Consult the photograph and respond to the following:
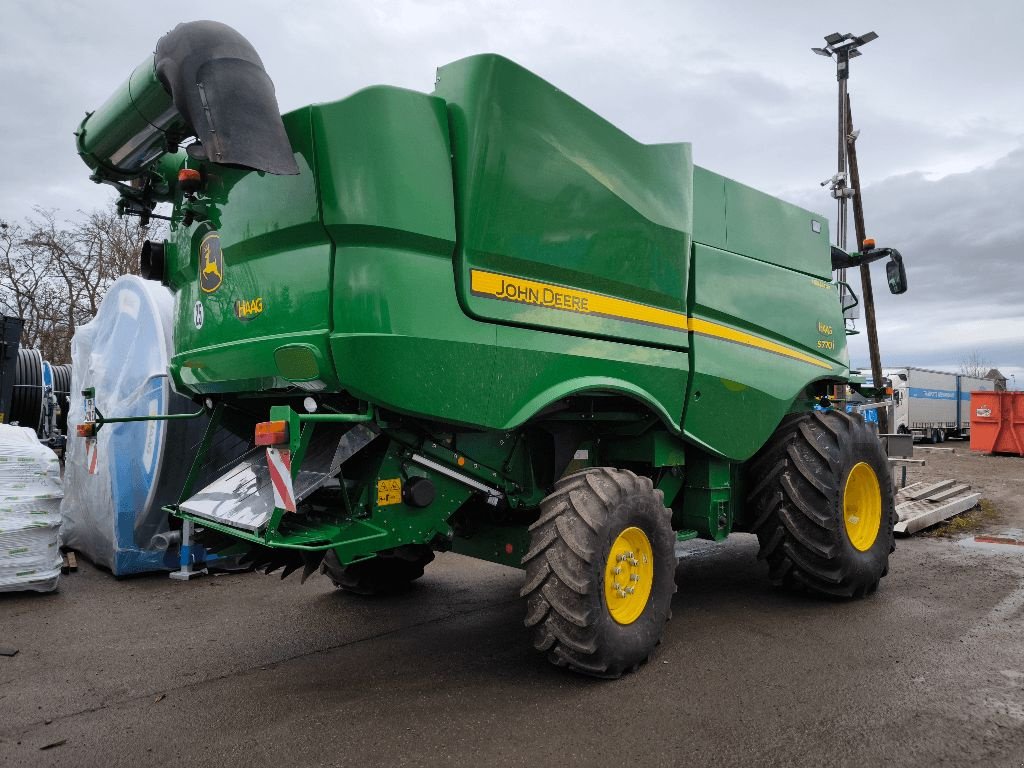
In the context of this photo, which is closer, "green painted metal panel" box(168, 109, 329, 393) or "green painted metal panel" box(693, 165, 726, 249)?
"green painted metal panel" box(168, 109, 329, 393)

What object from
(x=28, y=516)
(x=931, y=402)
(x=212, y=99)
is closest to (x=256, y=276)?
(x=212, y=99)

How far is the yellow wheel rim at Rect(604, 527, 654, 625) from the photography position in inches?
152

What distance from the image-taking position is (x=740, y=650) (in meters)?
4.38

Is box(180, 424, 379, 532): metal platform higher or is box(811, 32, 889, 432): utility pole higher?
box(811, 32, 889, 432): utility pole

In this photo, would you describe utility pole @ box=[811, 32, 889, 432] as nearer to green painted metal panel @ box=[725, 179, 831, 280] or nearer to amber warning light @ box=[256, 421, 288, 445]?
green painted metal panel @ box=[725, 179, 831, 280]

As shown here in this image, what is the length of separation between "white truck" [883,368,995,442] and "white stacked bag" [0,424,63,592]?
1129 inches

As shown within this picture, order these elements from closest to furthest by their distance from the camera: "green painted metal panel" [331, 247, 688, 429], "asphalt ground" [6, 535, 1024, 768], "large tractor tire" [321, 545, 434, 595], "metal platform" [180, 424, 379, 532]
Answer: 1. "asphalt ground" [6, 535, 1024, 768]
2. "green painted metal panel" [331, 247, 688, 429]
3. "metal platform" [180, 424, 379, 532]
4. "large tractor tire" [321, 545, 434, 595]

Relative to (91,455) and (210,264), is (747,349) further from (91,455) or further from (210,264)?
(91,455)

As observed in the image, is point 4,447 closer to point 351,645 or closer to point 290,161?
point 351,645

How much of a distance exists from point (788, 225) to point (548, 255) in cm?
284

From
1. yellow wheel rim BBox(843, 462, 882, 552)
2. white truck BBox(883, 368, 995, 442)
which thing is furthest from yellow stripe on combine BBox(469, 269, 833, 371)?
white truck BBox(883, 368, 995, 442)

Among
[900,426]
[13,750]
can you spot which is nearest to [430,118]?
[13,750]

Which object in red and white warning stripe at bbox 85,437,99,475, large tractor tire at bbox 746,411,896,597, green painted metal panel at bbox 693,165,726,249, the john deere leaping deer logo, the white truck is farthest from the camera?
the white truck

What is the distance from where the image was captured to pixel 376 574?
18.3 ft
